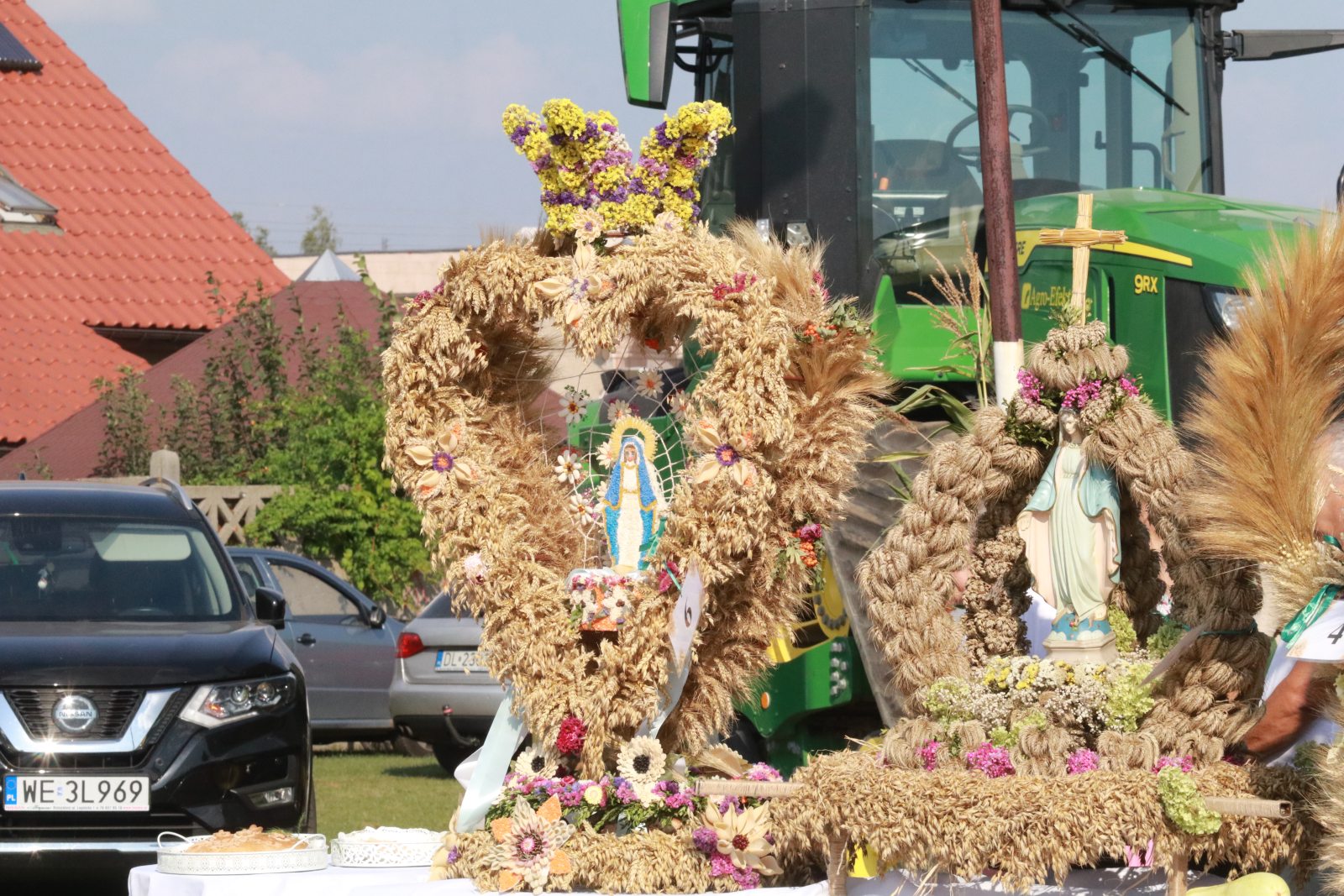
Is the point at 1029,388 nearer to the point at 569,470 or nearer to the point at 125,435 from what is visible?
the point at 569,470

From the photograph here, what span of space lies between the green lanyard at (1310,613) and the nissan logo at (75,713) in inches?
175

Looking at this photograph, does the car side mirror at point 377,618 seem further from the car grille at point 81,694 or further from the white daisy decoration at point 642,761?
the white daisy decoration at point 642,761

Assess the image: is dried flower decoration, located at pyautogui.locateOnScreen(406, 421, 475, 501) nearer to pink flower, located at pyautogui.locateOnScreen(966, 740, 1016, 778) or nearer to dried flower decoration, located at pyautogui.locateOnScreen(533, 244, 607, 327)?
dried flower decoration, located at pyautogui.locateOnScreen(533, 244, 607, 327)

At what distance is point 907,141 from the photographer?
764cm

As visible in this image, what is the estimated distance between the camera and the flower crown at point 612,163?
206 inches

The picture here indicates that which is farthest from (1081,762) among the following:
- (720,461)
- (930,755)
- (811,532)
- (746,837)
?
(720,461)

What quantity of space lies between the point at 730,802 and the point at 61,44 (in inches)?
792

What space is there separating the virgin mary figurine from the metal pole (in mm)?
772

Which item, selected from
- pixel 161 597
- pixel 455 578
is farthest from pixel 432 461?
pixel 161 597

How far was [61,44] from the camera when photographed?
2239 centimetres

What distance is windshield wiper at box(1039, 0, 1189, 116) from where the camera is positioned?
762cm

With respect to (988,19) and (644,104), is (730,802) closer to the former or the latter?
(988,19)

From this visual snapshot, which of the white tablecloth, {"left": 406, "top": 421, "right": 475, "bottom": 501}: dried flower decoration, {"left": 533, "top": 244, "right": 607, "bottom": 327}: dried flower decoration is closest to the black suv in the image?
the white tablecloth

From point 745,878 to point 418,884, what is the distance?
95cm
